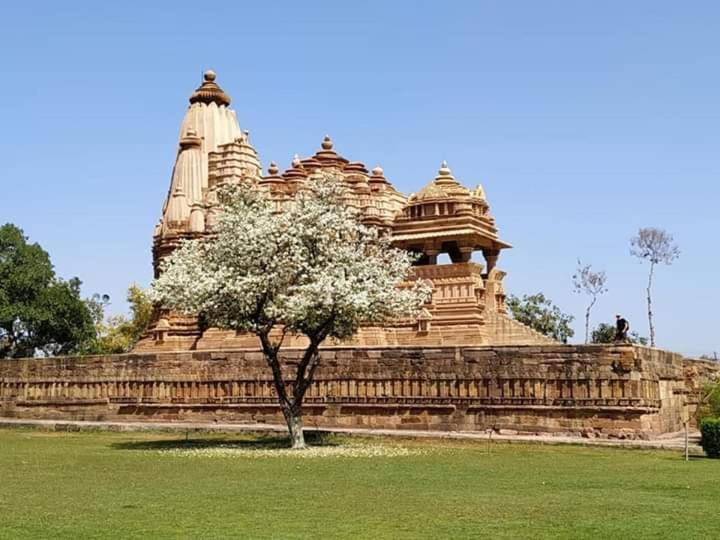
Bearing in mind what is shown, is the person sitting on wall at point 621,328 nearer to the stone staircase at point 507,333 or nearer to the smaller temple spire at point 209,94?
the stone staircase at point 507,333

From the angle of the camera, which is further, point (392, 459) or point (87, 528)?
point (392, 459)

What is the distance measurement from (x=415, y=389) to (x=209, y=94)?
26103mm

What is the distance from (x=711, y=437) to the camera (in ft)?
58.1

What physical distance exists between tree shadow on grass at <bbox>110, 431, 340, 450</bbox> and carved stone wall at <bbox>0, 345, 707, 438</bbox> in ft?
6.89

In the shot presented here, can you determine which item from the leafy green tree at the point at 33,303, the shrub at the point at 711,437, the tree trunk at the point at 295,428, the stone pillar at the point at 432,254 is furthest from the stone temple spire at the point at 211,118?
the shrub at the point at 711,437

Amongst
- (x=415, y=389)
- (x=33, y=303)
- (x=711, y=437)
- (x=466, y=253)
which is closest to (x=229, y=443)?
(x=415, y=389)

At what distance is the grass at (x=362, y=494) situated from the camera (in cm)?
923

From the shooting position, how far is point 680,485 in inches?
513

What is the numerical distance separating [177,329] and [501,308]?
42.0ft

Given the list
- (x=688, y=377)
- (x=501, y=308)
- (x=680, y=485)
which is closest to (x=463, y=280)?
(x=501, y=308)

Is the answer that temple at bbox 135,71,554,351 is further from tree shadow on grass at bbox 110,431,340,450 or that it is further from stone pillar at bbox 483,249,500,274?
tree shadow on grass at bbox 110,431,340,450

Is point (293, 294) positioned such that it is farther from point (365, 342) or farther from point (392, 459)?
point (365, 342)

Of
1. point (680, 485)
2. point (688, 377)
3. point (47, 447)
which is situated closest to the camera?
point (680, 485)

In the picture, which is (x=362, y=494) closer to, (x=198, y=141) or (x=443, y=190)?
(x=443, y=190)
